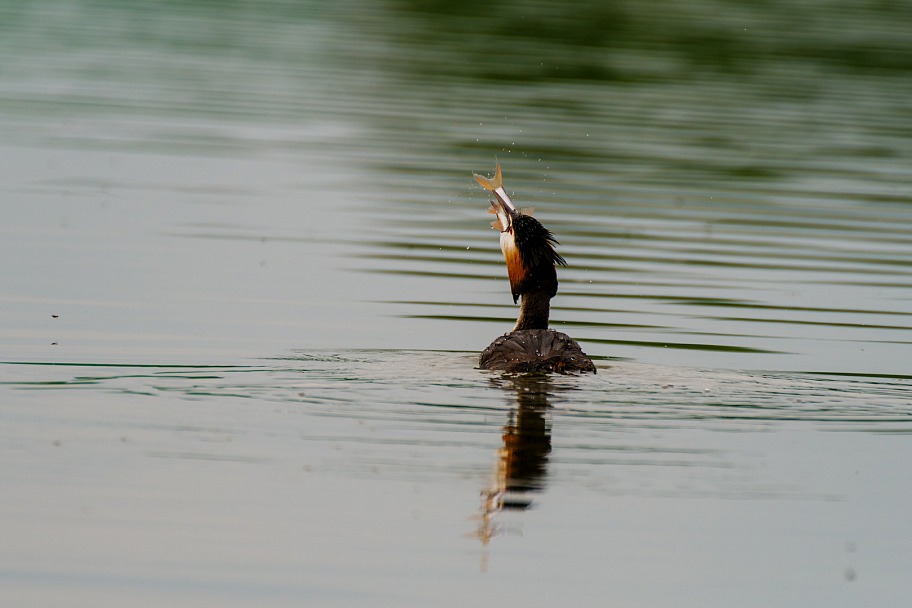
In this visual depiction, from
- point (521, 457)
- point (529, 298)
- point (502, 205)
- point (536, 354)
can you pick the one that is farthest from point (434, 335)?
point (521, 457)

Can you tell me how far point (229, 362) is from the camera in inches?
454

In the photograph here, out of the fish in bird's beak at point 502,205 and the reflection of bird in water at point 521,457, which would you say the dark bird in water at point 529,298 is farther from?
the reflection of bird in water at point 521,457

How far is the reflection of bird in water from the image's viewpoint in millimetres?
8344

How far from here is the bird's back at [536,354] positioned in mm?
11227

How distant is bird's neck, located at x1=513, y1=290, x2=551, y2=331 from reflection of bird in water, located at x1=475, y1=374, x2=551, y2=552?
3.85 feet

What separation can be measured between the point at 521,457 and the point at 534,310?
306cm

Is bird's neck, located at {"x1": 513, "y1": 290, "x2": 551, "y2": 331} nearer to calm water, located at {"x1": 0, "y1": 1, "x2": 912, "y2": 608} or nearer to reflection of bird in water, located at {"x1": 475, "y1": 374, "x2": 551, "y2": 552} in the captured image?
calm water, located at {"x1": 0, "y1": 1, "x2": 912, "y2": 608}

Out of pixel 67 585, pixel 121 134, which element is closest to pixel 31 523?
pixel 67 585

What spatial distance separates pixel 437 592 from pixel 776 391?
4489 mm

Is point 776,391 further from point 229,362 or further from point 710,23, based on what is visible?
point 710,23

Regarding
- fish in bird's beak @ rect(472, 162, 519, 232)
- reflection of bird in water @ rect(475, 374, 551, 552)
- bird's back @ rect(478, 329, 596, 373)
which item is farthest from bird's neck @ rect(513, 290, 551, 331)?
reflection of bird in water @ rect(475, 374, 551, 552)

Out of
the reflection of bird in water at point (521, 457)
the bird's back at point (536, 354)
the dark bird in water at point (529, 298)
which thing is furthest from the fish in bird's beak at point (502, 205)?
the reflection of bird in water at point (521, 457)

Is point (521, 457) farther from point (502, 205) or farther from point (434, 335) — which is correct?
point (434, 335)

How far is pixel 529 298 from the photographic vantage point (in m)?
12.2
